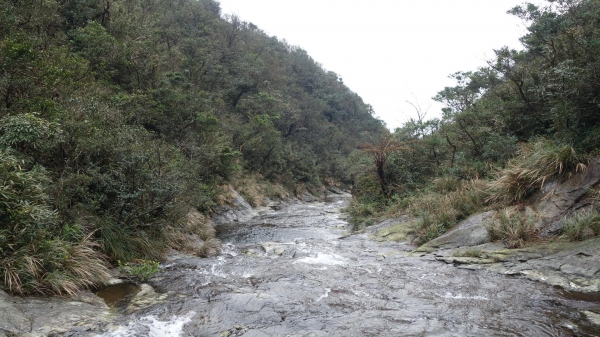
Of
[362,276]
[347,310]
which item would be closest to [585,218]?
[362,276]

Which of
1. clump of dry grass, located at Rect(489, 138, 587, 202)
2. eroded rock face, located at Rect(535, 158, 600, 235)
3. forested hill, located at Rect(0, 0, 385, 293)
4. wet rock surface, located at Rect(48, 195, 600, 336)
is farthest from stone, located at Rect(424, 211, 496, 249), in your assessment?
forested hill, located at Rect(0, 0, 385, 293)

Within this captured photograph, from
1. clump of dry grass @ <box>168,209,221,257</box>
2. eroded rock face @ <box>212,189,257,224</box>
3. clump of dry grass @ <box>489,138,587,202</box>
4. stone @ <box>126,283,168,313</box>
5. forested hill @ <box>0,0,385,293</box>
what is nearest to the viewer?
stone @ <box>126,283,168,313</box>

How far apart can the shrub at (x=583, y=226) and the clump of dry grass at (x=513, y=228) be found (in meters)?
0.74

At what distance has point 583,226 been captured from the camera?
7.02 m

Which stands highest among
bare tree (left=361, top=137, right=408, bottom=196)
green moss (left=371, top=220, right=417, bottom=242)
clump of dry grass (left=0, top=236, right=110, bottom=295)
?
bare tree (left=361, top=137, right=408, bottom=196)

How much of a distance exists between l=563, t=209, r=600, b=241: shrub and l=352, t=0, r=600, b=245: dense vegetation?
104 centimetres

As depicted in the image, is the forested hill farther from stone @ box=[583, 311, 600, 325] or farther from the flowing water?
stone @ box=[583, 311, 600, 325]

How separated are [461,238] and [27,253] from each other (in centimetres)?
974

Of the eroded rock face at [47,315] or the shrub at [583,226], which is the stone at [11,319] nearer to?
the eroded rock face at [47,315]

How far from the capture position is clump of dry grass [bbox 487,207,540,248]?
7996 millimetres

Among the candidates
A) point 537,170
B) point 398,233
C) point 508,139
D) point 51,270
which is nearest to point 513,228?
point 537,170

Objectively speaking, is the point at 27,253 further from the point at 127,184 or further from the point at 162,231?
the point at 162,231

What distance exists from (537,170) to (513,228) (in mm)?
1916

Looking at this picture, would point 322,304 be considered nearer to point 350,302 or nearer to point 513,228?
point 350,302
